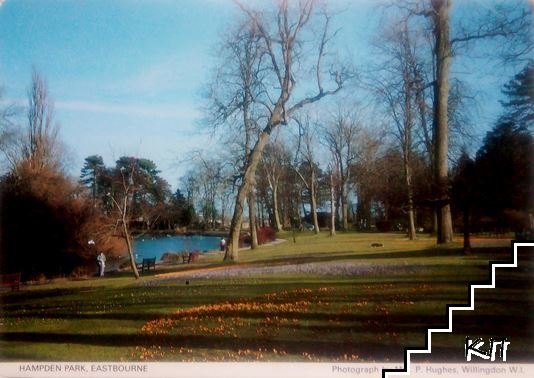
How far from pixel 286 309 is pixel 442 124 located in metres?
1.74

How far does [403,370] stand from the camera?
352 cm

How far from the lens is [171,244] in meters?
4.03

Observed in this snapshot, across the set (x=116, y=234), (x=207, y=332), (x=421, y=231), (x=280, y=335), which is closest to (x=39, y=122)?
(x=116, y=234)

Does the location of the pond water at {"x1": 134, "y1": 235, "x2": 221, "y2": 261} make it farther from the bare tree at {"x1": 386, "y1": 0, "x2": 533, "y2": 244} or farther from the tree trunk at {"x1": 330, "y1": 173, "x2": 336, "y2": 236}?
the bare tree at {"x1": 386, "y1": 0, "x2": 533, "y2": 244}

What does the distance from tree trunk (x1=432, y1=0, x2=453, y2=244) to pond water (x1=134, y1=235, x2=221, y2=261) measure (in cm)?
168

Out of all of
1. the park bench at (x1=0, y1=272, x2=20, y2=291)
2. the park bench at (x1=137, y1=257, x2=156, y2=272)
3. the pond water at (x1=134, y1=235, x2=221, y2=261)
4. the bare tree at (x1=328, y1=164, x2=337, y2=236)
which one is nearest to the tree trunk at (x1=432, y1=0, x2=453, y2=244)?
the bare tree at (x1=328, y1=164, x2=337, y2=236)

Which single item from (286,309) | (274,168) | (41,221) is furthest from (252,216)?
(41,221)

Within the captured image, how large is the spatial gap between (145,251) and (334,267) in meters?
1.45

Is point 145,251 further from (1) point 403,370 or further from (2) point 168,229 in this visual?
(1) point 403,370

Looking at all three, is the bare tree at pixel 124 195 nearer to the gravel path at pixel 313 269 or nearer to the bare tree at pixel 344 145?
the gravel path at pixel 313 269

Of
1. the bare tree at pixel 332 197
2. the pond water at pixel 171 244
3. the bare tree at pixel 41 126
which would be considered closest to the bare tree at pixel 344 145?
the bare tree at pixel 332 197

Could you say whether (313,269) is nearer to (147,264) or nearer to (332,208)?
(332,208)

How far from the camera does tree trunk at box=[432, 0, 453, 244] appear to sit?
3723 mm

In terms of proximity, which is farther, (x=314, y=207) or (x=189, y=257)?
(x=189, y=257)
